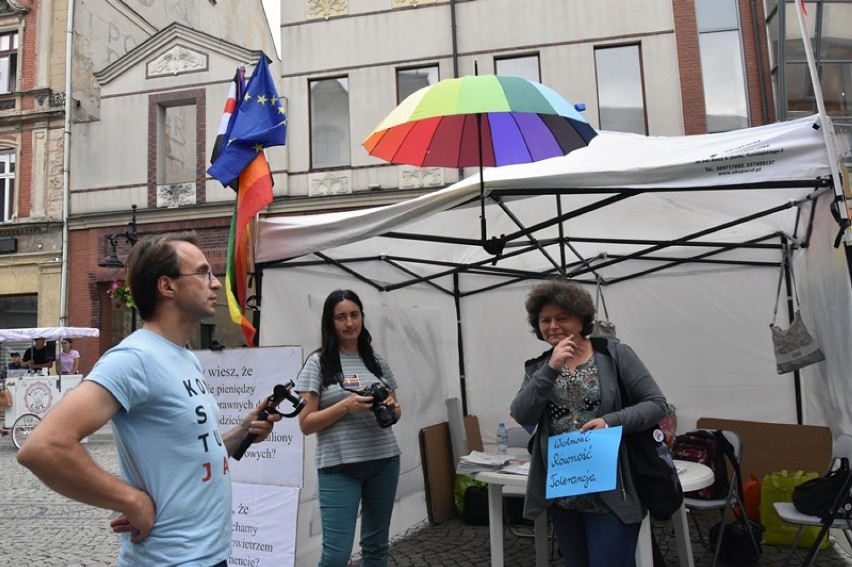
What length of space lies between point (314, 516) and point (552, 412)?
252 cm

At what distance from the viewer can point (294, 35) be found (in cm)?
1535

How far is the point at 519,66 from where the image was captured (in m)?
14.7

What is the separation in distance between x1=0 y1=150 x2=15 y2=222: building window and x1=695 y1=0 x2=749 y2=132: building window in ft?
56.0

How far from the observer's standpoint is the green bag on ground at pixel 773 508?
4.82m

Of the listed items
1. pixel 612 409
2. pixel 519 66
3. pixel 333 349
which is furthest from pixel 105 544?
pixel 519 66

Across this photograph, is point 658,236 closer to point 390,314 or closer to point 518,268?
point 518,268

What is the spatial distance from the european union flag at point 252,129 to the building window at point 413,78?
442 inches

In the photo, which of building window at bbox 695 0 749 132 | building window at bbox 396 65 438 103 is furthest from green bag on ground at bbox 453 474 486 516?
building window at bbox 695 0 749 132

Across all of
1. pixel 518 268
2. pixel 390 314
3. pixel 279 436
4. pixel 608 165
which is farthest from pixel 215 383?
pixel 518 268

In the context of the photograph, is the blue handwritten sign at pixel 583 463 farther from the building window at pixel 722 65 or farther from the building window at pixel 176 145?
the building window at pixel 176 145

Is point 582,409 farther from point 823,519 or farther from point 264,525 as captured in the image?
point 264,525

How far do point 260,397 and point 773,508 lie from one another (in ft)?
12.2

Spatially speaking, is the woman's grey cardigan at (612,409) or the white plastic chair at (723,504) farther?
the white plastic chair at (723,504)

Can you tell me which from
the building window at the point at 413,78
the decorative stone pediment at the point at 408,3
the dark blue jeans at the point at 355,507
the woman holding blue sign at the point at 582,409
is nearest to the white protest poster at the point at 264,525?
the dark blue jeans at the point at 355,507
